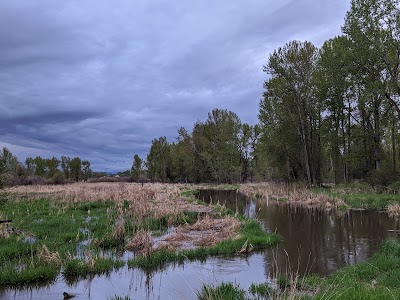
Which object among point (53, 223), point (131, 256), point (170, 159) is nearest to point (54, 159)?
point (170, 159)

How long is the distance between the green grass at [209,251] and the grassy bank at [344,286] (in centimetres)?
289

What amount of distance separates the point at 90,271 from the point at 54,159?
95.5 meters

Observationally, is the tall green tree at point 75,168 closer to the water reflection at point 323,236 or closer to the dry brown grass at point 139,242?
the water reflection at point 323,236

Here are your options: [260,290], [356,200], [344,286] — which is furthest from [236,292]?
[356,200]

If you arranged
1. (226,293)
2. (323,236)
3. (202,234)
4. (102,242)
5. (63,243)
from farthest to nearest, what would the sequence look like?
(323,236)
(202,234)
(102,242)
(63,243)
(226,293)

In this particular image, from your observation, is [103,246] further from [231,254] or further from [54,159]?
[54,159]

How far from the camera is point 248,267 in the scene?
1061 cm

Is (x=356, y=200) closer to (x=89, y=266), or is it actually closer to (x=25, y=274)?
(x=89, y=266)

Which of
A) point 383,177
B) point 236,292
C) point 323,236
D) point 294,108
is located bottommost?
point 323,236

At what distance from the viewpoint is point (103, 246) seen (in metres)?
12.8

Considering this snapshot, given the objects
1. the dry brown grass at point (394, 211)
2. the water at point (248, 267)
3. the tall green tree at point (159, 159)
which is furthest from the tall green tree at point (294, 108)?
the tall green tree at point (159, 159)

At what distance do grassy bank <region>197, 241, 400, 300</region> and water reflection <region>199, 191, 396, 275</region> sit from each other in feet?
2.29

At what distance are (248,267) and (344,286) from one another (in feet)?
13.0

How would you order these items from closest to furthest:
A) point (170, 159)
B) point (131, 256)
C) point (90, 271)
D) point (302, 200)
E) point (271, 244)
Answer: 1. point (90, 271)
2. point (131, 256)
3. point (271, 244)
4. point (302, 200)
5. point (170, 159)
